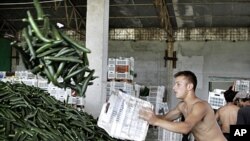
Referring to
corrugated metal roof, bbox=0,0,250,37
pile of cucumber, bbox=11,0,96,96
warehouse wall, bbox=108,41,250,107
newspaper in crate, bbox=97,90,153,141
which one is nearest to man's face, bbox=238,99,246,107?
newspaper in crate, bbox=97,90,153,141

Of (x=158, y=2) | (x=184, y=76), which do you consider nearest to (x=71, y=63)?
(x=184, y=76)

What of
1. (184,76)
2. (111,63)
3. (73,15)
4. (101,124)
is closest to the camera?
(101,124)

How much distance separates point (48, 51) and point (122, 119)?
1.36 m

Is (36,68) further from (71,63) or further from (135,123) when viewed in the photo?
(135,123)

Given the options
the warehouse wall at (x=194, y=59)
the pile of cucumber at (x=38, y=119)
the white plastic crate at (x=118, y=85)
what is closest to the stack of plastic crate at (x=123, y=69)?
the white plastic crate at (x=118, y=85)

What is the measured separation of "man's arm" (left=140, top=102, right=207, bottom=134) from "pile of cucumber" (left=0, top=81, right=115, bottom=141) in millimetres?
324

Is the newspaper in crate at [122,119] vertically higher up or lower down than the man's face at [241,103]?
higher up

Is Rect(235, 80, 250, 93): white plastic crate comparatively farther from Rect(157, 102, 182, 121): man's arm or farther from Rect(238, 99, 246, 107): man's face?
Rect(157, 102, 182, 121): man's arm

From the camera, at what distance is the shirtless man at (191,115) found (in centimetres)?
303

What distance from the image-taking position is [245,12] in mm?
10922

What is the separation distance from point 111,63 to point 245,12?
5.45 metres

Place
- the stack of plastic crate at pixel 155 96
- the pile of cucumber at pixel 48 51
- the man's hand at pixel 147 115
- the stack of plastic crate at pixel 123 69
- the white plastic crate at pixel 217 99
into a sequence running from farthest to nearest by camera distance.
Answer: the stack of plastic crate at pixel 155 96 → the stack of plastic crate at pixel 123 69 → the white plastic crate at pixel 217 99 → the man's hand at pixel 147 115 → the pile of cucumber at pixel 48 51

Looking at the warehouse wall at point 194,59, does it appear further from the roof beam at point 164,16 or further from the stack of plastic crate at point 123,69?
the stack of plastic crate at point 123,69

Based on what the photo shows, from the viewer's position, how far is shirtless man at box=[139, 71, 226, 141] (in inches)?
119
